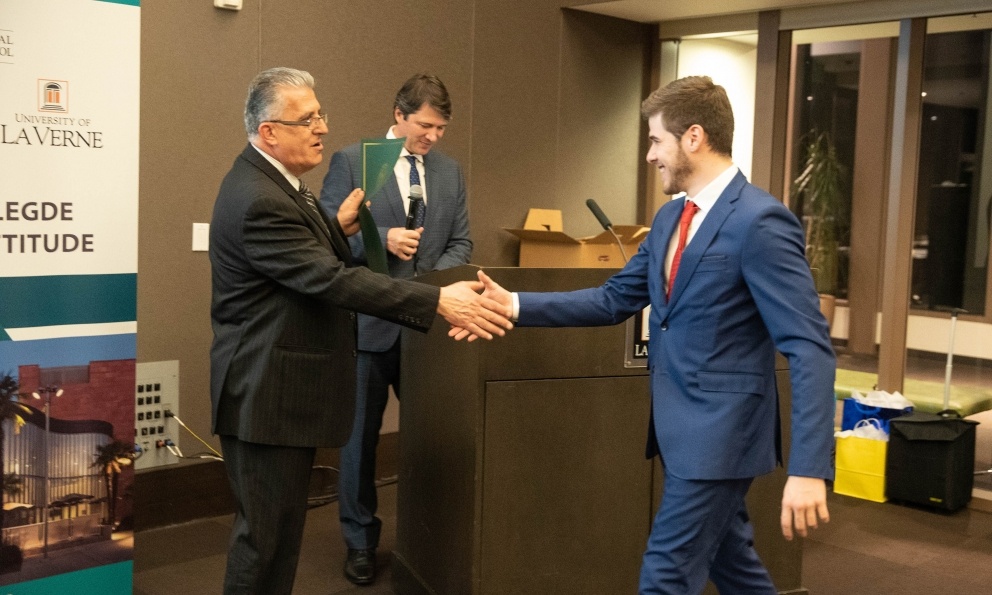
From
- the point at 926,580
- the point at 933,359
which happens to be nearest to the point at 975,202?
the point at 933,359

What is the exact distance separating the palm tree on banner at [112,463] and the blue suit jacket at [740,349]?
1.72 metres

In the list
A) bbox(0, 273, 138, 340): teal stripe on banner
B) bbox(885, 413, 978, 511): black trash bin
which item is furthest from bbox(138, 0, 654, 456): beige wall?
bbox(885, 413, 978, 511): black trash bin

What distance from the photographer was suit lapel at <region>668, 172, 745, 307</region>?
2289 mm

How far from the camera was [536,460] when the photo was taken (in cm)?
308

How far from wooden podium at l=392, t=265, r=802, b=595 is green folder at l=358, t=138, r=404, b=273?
24cm

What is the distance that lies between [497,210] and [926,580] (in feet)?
9.35

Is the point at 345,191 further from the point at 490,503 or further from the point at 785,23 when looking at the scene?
the point at 785,23

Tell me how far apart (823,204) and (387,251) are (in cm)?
325

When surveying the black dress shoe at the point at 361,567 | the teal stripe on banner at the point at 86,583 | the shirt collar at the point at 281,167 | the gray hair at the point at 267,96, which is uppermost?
the gray hair at the point at 267,96

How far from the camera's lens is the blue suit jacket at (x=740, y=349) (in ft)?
7.07

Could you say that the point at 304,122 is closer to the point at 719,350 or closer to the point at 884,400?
the point at 719,350

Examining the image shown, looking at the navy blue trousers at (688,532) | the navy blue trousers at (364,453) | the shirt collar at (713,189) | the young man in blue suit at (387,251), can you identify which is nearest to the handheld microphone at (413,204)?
the young man in blue suit at (387,251)

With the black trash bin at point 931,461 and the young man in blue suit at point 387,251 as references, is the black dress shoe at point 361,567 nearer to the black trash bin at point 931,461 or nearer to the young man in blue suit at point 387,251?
the young man in blue suit at point 387,251

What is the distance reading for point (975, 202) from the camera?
5.25m
